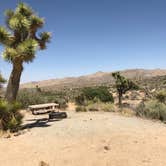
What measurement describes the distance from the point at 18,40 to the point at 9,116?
3.62m

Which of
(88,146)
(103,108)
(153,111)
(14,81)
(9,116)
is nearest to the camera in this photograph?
(88,146)

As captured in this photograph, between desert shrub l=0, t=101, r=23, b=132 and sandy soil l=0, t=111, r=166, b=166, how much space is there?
2.48 ft

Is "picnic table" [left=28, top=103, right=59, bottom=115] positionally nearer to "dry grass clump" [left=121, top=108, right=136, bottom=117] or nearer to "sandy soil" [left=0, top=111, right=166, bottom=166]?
"dry grass clump" [left=121, top=108, right=136, bottom=117]

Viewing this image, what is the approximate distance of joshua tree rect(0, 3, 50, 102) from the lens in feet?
38.9

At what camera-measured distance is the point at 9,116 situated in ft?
38.1

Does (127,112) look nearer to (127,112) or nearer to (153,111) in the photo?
(127,112)

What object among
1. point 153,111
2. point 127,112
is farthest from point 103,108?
point 153,111

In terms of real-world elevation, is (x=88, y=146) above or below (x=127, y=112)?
above

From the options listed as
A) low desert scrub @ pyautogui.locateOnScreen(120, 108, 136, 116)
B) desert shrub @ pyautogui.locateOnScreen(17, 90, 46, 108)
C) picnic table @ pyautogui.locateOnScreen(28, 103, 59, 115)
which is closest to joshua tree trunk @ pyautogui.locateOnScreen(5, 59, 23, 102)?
picnic table @ pyautogui.locateOnScreen(28, 103, 59, 115)

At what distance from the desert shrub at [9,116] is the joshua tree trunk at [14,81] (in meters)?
0.84

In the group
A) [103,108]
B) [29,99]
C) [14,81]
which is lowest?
[103,108]

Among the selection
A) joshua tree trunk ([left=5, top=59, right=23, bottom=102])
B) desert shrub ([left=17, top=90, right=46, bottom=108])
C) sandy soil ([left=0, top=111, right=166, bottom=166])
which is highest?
joshua tree trunk ([left=5, top=59, right=23, bottom=102])

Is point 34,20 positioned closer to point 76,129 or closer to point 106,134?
point 76,129

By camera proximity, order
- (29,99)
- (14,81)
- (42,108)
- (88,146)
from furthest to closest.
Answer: (29,99) → (42,108) → (14,81) → (88,146)
